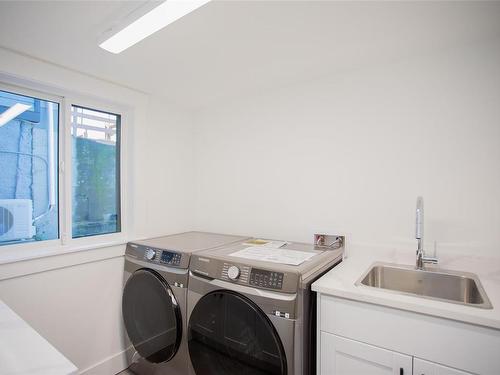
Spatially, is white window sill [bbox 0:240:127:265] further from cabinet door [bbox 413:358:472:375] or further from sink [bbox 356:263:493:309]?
cabinet door [bbox 413:358:472:375]

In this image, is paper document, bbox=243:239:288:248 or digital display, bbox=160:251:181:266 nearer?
digital display, bbox=160:251:181:266

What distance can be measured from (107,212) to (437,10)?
2.59 m

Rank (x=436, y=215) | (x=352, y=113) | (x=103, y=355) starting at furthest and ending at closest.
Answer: (x=103, y=355), (x=352, y=113), (x=436, y=215)

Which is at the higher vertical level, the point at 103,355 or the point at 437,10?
the point at 437,10

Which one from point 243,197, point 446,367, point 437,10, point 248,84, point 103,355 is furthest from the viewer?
point 243,197

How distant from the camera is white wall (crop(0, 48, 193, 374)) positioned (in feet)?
5.48

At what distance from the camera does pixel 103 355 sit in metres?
2.03

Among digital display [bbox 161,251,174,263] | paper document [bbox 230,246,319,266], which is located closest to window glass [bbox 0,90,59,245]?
digital display [bbox 161,251,174,263]

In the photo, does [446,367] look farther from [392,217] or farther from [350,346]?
[392,217]

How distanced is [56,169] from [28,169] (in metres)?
0.16

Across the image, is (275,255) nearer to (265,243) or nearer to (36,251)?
(265,243)

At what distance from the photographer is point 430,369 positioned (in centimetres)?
108

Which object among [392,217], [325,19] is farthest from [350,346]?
[325,19]

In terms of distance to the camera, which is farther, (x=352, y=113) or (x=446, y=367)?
(x=352, y=113)
